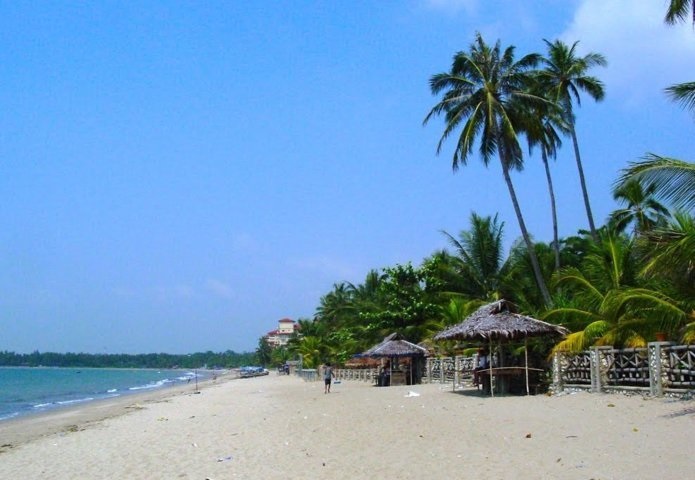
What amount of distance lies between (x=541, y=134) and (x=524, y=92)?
1902mm

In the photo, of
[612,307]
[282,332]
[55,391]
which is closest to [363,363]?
[612,307]

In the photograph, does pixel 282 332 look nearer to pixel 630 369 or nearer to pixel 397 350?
pixel 397 350

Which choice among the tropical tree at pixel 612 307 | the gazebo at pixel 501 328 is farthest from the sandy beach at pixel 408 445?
the gazebo at pixel 501 328

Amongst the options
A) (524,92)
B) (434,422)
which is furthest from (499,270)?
(434,422)

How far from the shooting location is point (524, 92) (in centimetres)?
2564

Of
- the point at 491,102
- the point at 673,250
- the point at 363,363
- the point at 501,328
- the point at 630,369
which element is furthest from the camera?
the point at 363,363

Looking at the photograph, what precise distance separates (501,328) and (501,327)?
7 cm

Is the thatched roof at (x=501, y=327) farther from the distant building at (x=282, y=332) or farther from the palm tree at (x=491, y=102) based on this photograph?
the distant building at (x=282, y=332)

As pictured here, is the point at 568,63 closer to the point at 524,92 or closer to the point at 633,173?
the point at 524,92

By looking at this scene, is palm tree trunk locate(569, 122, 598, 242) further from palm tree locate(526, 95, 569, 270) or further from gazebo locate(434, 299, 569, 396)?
gazebo locate(434, 299, 569, 396)

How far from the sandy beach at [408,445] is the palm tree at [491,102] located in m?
11.2

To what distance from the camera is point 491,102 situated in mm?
24594

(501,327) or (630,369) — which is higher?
(501,327)

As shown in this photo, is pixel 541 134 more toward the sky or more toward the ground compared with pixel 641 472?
more toward the sky
